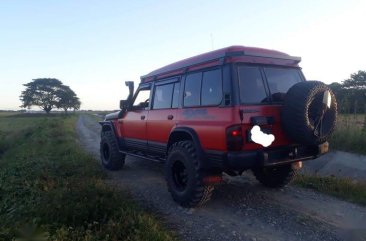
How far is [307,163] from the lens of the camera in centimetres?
888

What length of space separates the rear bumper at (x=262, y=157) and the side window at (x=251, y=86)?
757 mm

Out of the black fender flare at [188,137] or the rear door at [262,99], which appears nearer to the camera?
the rear door at [262,99]

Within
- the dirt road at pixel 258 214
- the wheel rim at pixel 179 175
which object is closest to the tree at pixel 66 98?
the dirt road at pixel 258 214

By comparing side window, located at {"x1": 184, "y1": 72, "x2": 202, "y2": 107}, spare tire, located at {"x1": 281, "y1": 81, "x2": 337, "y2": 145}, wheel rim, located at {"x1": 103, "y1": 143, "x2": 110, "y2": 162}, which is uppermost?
side window, located at {"x1": 184, "y1": 72, "x2": 202, "y2": 107}

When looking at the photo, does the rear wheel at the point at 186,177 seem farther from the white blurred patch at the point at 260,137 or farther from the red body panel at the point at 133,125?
the red body panel at the point at 133,125

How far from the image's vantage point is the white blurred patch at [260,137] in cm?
465

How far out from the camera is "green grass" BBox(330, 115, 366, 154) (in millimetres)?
8773

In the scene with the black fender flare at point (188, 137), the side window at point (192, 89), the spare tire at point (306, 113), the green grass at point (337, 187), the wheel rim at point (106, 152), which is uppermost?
the side window at point (192, 89)

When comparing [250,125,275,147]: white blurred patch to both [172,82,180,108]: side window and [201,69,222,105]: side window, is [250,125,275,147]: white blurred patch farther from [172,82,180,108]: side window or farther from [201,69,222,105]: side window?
[172,82,180,108]: side window

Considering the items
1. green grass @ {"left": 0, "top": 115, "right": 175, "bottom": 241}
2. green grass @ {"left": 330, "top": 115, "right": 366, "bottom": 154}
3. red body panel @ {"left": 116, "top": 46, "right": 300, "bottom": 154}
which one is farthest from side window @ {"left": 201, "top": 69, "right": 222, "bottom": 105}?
green grass @ {"left": 330, "top": 115, "right": 366, "bottom": 154}

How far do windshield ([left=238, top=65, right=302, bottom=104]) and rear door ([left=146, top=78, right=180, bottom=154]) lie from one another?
1479mm

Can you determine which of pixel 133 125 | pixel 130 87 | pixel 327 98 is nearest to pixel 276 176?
pixel 327 98

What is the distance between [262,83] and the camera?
5152 millimetres

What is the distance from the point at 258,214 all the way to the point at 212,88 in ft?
6.63
